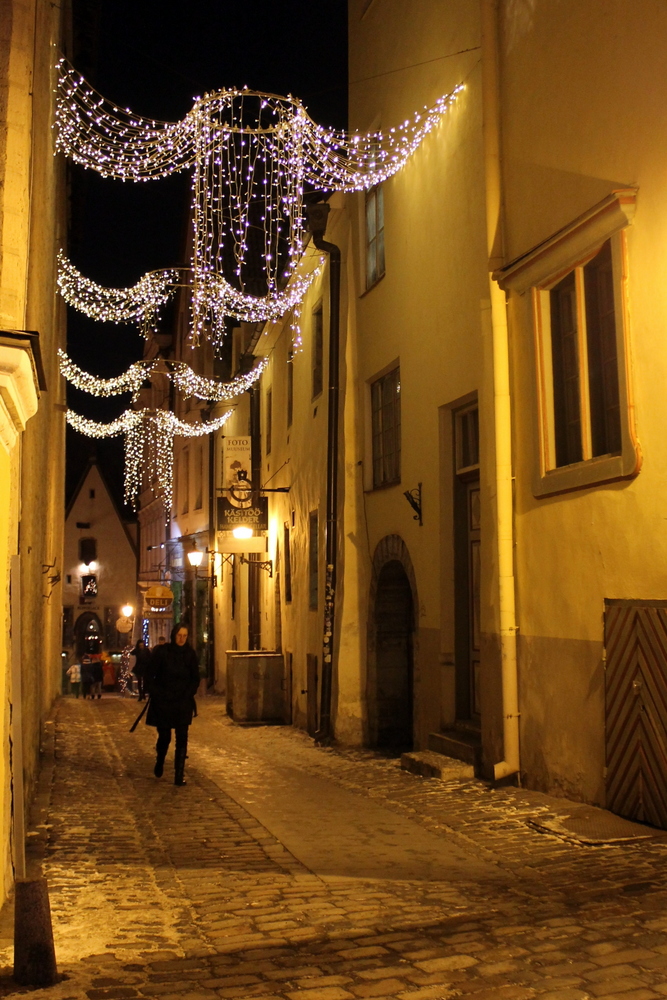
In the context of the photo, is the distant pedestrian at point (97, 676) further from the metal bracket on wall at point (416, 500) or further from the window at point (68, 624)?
the window at point (68, 624)

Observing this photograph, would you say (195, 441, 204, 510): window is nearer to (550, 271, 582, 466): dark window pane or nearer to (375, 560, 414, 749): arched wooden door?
(375, 560, 414, 749): arched wooden door

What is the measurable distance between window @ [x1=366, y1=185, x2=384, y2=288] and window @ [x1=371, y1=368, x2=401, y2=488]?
1.47 m

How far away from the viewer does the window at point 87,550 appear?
4928 cm

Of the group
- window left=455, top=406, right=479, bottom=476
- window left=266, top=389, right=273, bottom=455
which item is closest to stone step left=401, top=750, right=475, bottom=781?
window left=455, top=406, right=479, bottom=476

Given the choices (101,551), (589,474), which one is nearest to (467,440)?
(589,474)

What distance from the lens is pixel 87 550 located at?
4953 centimetres

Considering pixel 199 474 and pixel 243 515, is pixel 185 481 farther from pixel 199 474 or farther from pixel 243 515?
pixel 243 515

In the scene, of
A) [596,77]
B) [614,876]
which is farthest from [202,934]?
[596,77]

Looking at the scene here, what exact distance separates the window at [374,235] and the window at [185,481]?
1862 cm

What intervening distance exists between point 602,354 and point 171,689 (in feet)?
18.3

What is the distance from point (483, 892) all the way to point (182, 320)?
2993 centimetres

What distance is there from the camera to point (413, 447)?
39.5 ft

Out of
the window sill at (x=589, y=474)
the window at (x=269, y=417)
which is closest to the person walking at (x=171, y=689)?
the window sill at (x=589, y=474)

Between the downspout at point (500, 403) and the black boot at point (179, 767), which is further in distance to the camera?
the black boot at point (179, 767)
